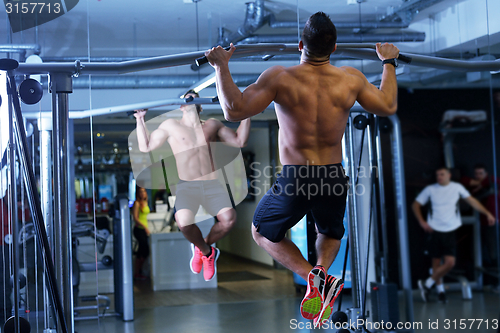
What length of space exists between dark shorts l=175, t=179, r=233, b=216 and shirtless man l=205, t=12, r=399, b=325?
3.54 ft

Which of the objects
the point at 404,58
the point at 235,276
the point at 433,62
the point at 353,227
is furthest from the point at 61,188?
the point at 353,227

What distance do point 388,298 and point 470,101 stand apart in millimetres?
2598

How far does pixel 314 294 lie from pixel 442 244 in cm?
415

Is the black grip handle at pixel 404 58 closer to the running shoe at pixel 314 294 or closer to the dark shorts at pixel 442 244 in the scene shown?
the running shoe at pixel 314 294

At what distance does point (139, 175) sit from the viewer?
411 cm

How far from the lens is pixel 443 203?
5551 mm

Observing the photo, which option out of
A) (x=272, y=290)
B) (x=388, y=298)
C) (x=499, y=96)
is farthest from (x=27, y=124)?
(x=499, y=96)

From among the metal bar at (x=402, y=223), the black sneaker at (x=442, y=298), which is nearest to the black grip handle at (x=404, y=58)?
the metal bar at (x=402, y=223)

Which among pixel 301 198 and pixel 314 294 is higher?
pixel 301 198

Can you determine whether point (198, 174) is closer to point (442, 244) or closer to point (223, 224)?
point (223, 224)

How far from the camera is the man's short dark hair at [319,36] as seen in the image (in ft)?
6.39

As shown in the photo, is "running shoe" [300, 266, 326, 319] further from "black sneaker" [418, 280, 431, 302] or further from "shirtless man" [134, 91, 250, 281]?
"black sneaker" [418, 280, 431, 302]

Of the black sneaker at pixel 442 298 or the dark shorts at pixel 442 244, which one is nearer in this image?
the black sneaker at pixel 442 298

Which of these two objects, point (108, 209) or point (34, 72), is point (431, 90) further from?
point (34, 72)
